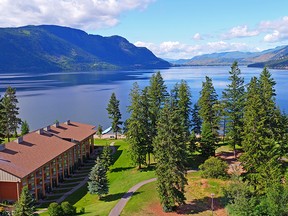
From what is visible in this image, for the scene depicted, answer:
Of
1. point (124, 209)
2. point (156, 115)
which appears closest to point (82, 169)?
point (156, 115)

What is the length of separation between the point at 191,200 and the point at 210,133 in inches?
652

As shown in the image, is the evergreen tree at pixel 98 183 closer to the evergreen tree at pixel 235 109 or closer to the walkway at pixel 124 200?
the walkway at pixel 124 200

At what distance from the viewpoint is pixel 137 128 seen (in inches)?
2114

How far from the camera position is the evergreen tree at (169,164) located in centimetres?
3744

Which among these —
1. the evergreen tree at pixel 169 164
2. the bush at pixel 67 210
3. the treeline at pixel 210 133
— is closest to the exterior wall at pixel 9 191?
the bush at pixel 67 210

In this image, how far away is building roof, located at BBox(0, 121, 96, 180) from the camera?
45766mm

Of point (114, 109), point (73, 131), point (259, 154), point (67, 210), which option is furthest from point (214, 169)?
point (114, 109)

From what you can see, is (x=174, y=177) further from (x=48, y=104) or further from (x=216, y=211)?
(x=48, y=104)

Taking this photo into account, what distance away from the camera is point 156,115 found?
56719 mm

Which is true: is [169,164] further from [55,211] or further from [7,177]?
[7,177]

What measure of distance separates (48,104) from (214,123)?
10736 cm

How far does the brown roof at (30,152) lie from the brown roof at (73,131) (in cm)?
370

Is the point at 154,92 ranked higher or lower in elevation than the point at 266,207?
higher

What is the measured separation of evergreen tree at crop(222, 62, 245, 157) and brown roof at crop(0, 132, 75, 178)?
2867cm
